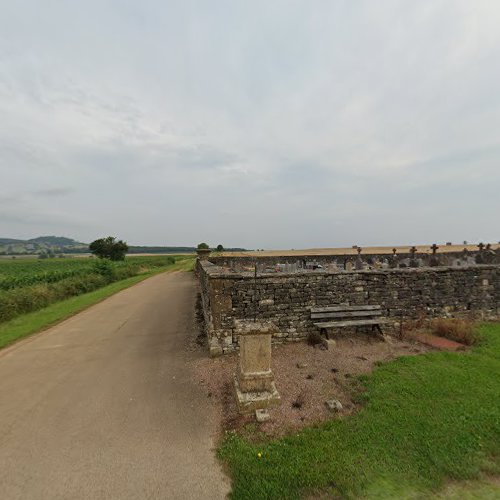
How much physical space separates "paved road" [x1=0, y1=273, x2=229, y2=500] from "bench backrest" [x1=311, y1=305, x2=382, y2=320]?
354 centimetres

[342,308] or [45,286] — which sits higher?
[342,308]

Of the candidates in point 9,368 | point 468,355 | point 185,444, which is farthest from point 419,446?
point 9,368

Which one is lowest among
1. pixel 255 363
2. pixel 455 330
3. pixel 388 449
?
pixel 388 449

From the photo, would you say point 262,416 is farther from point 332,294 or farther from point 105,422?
point 332,294

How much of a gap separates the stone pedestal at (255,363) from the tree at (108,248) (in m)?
49.6

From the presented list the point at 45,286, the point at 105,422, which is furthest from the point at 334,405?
the point at 45,286

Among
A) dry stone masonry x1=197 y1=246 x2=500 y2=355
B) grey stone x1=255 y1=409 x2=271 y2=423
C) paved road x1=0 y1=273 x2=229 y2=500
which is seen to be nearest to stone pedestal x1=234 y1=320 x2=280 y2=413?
grey stone x1=255 y1=409 x2=271 y2=423

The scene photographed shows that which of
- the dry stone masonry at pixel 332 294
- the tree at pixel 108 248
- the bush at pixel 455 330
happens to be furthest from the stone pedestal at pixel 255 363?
the tree at pixel 108 248

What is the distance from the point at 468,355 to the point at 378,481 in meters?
4.80

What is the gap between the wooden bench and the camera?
745 cm

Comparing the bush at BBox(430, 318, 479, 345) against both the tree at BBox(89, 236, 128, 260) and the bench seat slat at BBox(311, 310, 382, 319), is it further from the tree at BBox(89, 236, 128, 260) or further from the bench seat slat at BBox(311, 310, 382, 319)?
the tree at BBox(89, 236, 128, 260)

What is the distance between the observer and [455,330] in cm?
754

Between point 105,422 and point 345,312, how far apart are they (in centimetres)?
600

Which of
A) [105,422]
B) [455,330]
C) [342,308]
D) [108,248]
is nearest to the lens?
[105,422]
